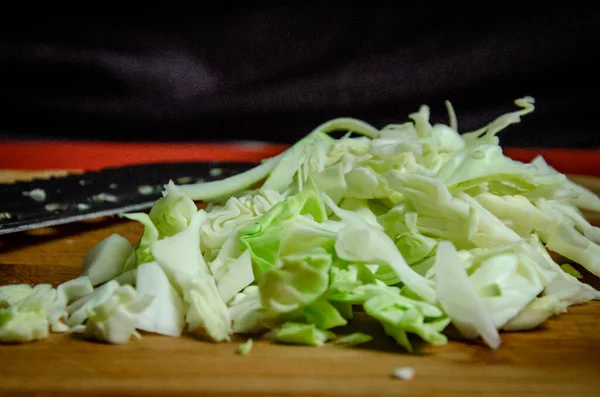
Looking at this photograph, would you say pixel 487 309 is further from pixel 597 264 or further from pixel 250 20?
pixel 250 20

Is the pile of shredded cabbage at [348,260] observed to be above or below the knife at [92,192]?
below

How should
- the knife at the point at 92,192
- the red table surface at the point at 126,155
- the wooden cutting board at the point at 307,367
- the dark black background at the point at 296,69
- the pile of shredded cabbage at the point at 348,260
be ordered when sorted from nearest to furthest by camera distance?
the wooden cutting board at the point at 307,367
the pile of shredded cabbage at the point at 348,260
the knife at the point at 92,192
the red table surface at the point at 126,155
the dark black background at the point at 296,69

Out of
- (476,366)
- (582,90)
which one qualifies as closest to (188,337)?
(476,366)

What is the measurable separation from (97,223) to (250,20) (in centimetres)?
99

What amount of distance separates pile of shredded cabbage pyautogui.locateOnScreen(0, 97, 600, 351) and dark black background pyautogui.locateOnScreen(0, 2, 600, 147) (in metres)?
1.00

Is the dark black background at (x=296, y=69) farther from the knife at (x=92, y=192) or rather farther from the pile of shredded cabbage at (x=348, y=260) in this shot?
the pile of shredded cabbage at (x=348, y=260)

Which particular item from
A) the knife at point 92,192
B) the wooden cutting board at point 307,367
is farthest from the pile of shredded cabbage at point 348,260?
the knife at point 92,192

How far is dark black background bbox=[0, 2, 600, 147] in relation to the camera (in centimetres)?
206

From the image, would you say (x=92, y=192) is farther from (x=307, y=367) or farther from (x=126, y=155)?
(x=307, y=367)

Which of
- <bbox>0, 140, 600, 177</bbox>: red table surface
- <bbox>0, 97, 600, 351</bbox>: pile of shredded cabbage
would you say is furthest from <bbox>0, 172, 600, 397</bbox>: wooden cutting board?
<bbox>0, 140, 600, 177</bbox>: red table surface

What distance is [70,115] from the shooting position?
2.09m

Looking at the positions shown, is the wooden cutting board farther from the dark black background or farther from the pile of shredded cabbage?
the dark black background

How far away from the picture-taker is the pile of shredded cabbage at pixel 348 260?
0.76m

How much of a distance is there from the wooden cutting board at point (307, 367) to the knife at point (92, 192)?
0.41 m
